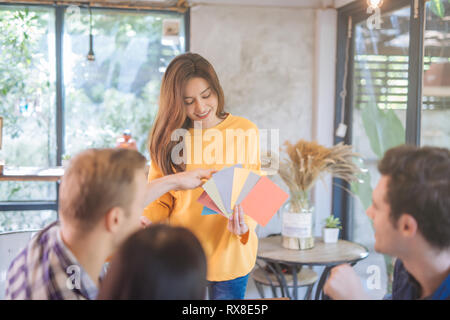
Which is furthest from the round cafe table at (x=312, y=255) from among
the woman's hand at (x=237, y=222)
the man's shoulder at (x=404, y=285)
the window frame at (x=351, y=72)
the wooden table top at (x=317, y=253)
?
the man's shoulder at (x=404, y=285)

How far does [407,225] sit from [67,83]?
308 centimetres

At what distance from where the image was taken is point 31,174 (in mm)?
3102

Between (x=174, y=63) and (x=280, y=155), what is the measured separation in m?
1.92

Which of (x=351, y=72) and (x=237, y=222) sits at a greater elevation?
(x=351, y=72)

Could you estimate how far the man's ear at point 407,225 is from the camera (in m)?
1.05

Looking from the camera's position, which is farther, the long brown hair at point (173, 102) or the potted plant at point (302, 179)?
the potted plant at point (302, 179)

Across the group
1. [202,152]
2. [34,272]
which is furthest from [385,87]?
[34,272]

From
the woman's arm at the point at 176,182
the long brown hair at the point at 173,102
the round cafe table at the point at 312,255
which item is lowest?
the round cafe table at the point at 312,255

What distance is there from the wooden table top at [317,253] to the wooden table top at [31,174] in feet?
4.62

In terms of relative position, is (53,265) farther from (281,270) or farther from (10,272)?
(281,270)

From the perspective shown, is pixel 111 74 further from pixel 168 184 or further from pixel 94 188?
pixel 94 188

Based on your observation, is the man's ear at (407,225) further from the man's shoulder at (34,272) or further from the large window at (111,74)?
the large window at (111,74)

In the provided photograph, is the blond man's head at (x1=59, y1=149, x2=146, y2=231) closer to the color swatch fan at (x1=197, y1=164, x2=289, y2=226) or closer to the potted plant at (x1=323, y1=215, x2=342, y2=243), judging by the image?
the color swatch fan at (x1=197, y1=164, x2=289, y2=226)

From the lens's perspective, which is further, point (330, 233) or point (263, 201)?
point (330, 233)
